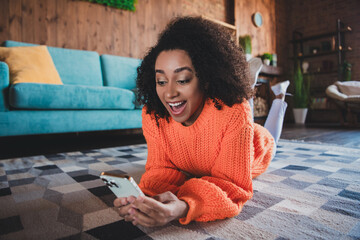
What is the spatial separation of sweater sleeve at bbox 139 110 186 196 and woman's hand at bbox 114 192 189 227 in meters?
0.20

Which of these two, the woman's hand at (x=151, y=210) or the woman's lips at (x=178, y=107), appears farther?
the woman's lips at (x=178, y=107)

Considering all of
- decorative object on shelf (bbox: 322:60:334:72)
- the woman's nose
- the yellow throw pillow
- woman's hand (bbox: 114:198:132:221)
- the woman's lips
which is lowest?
woman's hand (bbox: 114:198:132:221)

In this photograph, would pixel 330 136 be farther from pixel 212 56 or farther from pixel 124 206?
pixel 124 206

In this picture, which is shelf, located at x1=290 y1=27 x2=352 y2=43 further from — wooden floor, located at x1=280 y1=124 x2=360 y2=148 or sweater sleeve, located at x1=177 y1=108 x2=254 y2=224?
sweater sleeve, located at x1=177 y1=108 x2=254 y2=224

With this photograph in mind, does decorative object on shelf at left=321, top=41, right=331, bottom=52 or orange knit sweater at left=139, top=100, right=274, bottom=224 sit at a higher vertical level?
decorative object on shelf at left=321, top=41, right=331, bottom=52

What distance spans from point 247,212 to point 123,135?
2.64 metres

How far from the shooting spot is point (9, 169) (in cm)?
131

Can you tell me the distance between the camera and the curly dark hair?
80 cm

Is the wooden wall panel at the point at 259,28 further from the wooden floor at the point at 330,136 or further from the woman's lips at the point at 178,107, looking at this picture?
the woman's lips at the point at 178,107

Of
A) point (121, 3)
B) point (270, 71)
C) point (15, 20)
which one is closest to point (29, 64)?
point (15, 20)

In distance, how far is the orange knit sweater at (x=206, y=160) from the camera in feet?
2.20

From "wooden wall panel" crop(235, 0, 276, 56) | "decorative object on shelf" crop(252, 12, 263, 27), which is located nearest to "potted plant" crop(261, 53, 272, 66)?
"wooden wall panel" crop(235, 0, 276, 56)

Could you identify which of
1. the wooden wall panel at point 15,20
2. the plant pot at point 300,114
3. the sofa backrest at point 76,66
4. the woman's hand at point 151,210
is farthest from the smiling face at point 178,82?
the plant pot at point 300,114

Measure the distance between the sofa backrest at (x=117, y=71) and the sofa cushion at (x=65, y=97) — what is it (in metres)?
0.73
